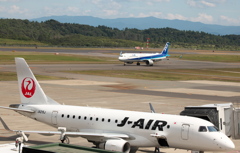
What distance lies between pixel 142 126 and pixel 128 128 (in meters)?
1.09

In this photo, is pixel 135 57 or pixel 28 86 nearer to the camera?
pixel 28 86

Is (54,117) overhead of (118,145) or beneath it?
overhead

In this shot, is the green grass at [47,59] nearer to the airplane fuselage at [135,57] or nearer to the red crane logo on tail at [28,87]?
the airplane fuselage at [135,57]

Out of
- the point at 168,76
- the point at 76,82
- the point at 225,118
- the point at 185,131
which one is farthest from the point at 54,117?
the point at 168,76

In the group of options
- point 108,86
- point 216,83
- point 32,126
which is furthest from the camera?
point 216,83

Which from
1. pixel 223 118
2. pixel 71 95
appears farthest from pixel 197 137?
pixel 71 95

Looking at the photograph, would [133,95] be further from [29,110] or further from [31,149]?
[31,149]

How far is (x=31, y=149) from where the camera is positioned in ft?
72.3

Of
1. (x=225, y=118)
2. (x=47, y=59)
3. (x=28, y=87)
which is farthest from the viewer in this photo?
(x=47, y=59)

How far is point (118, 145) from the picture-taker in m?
29.6

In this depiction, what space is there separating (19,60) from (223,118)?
16518 millimetres

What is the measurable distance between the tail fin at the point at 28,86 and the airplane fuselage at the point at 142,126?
157 centimetres

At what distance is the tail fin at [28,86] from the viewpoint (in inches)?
1471

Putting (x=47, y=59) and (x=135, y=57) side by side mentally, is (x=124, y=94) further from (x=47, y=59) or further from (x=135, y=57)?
(x=47, y=59)
